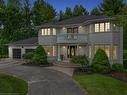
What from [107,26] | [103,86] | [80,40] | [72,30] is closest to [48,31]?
[72,30]

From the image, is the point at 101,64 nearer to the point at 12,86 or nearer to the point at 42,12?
the point at 12,86

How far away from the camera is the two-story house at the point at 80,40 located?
94.9 feet

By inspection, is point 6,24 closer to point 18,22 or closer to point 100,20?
point 18,22

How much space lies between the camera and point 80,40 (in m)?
32.8

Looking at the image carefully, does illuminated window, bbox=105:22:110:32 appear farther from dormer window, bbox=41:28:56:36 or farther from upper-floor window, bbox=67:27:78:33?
dormer window, bbox=41:28:56:36

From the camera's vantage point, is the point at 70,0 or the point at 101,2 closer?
the point at 101,2

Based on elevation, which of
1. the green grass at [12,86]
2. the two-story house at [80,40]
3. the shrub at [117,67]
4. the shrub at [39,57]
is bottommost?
the green grass at [12,86]

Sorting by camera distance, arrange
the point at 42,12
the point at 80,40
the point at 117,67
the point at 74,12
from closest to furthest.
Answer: the point at 117,67 < the point at 80,40 < the point at 42,12 < the point at 74,12

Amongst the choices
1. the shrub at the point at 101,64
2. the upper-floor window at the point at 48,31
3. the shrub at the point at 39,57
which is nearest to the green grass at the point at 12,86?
the shrub at the point at 101,64

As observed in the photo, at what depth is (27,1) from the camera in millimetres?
66562

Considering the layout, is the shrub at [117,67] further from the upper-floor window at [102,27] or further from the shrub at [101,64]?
the upper-floor window at [102,27]

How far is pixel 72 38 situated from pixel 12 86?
55.5 feet

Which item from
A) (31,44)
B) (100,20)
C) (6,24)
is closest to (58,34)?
(31,44)

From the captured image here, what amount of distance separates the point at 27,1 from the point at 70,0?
18.6 m
